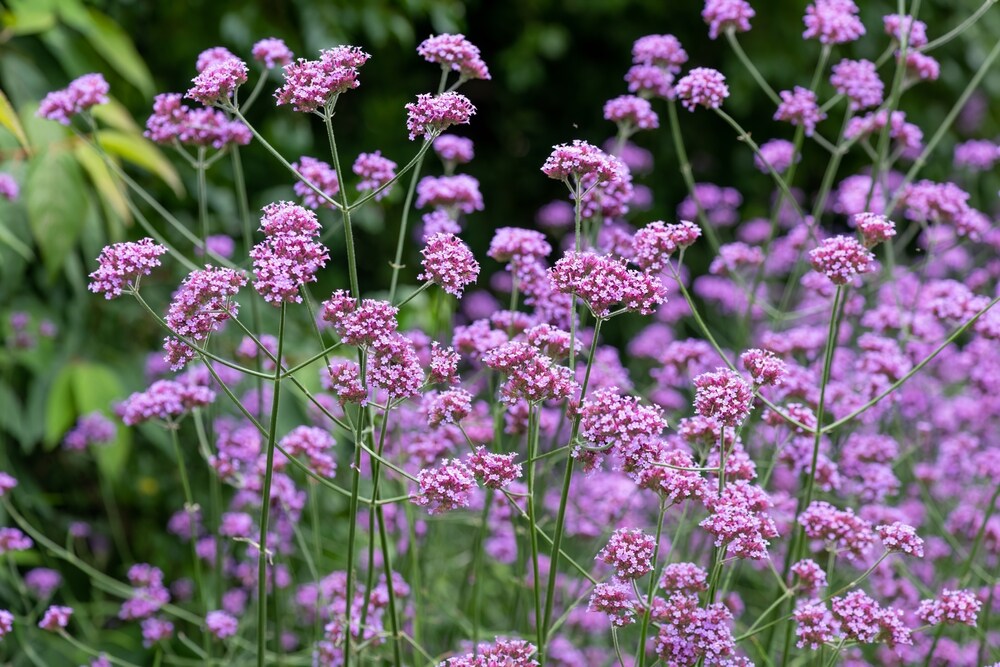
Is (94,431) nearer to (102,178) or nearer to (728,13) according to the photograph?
(102,178)

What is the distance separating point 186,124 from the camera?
2.42 metres

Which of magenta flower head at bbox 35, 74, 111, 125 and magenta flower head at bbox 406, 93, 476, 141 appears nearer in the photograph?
magenta flower head at bbox 406, 93, 476, 141

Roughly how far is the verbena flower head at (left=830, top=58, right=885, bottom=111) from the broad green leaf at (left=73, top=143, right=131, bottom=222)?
178 centimetres

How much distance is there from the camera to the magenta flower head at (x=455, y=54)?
2.03 meters

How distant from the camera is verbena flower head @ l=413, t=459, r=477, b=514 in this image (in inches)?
67.4

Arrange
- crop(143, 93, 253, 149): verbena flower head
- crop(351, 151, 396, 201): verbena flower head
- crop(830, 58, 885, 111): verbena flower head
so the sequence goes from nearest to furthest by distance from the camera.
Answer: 1. crop(351, 151, 396, 201): verbena flower head
2. crop(143, 93, 253, 149): verbena flower head
3. crop(830, 58, 885, 111): verbena flower head

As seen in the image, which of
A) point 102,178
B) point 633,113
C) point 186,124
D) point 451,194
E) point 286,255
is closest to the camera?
point 286,255

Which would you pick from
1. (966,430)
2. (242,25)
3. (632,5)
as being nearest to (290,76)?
(242,25)

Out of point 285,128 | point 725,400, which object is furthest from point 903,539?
point 285,128

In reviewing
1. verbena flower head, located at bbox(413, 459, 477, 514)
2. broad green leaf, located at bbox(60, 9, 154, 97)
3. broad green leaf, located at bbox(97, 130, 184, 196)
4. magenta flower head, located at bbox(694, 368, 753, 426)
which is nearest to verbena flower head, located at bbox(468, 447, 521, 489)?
verbena flower head, located at bbox(413, 459, 477, 514)

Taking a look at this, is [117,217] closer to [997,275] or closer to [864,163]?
[997,275]

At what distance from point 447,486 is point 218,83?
69cm

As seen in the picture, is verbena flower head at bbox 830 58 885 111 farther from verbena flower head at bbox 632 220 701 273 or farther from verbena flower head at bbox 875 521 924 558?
verbena flower head at bbox 875 521 924 558

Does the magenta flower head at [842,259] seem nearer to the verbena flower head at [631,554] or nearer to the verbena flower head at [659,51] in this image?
the verbena flower head at [631,554]
